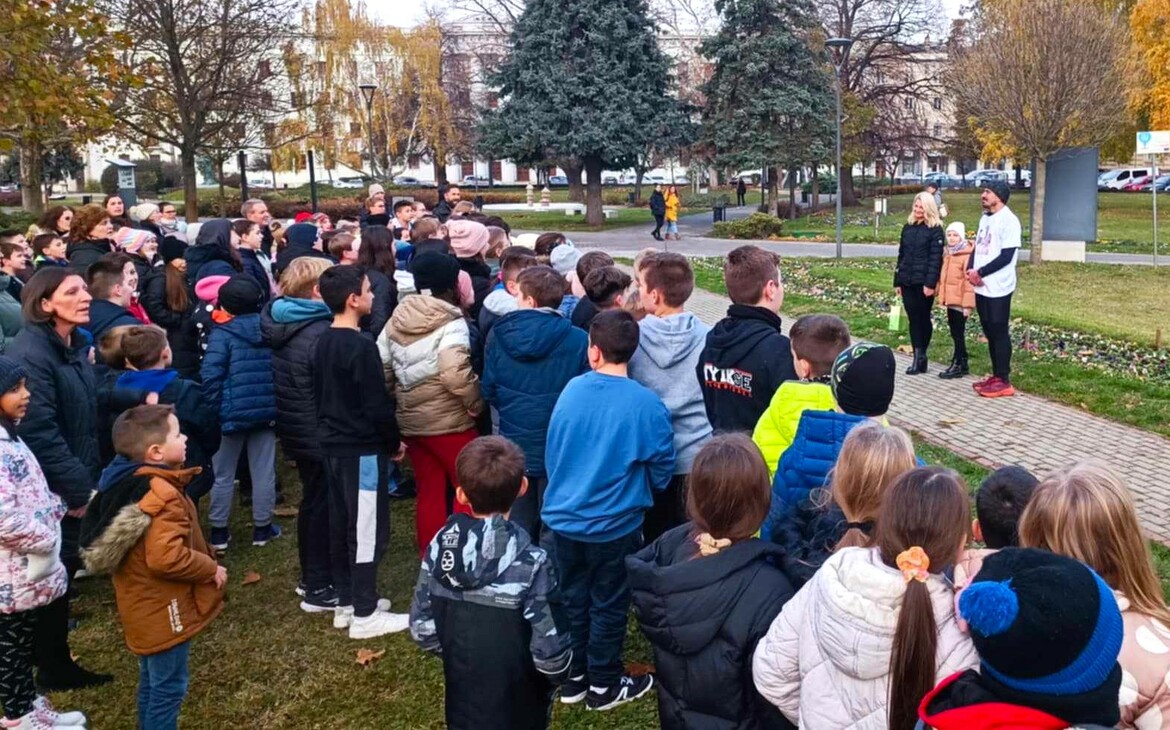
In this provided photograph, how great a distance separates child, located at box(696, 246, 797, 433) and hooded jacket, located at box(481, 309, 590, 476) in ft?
2.32

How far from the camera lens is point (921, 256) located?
9.16m

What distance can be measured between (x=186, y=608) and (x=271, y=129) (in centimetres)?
2861

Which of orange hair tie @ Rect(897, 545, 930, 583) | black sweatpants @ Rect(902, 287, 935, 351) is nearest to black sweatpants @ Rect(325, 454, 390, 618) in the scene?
orange hair tie @ Rect(897, 545, 930, 583)

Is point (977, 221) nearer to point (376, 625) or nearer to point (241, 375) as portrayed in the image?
point (241, 375)

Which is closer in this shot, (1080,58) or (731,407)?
(731,407)

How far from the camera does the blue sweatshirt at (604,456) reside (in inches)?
155

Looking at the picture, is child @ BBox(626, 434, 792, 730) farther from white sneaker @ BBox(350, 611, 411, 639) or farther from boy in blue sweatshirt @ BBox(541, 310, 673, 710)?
white sneaker @ BBox(350, 611, 411, 639)

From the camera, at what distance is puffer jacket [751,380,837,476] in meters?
3.70

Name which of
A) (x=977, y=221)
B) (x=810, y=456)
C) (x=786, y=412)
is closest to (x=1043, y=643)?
(x=810, y=456)

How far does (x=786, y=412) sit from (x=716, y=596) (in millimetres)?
1170

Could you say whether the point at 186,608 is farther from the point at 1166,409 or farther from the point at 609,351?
the point at 1166,409

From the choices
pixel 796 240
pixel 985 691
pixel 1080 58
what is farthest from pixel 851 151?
pixel 985 691

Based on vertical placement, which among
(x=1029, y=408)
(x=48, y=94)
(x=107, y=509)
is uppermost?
(x=48, y=94)

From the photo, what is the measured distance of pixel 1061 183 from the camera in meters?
21.8
